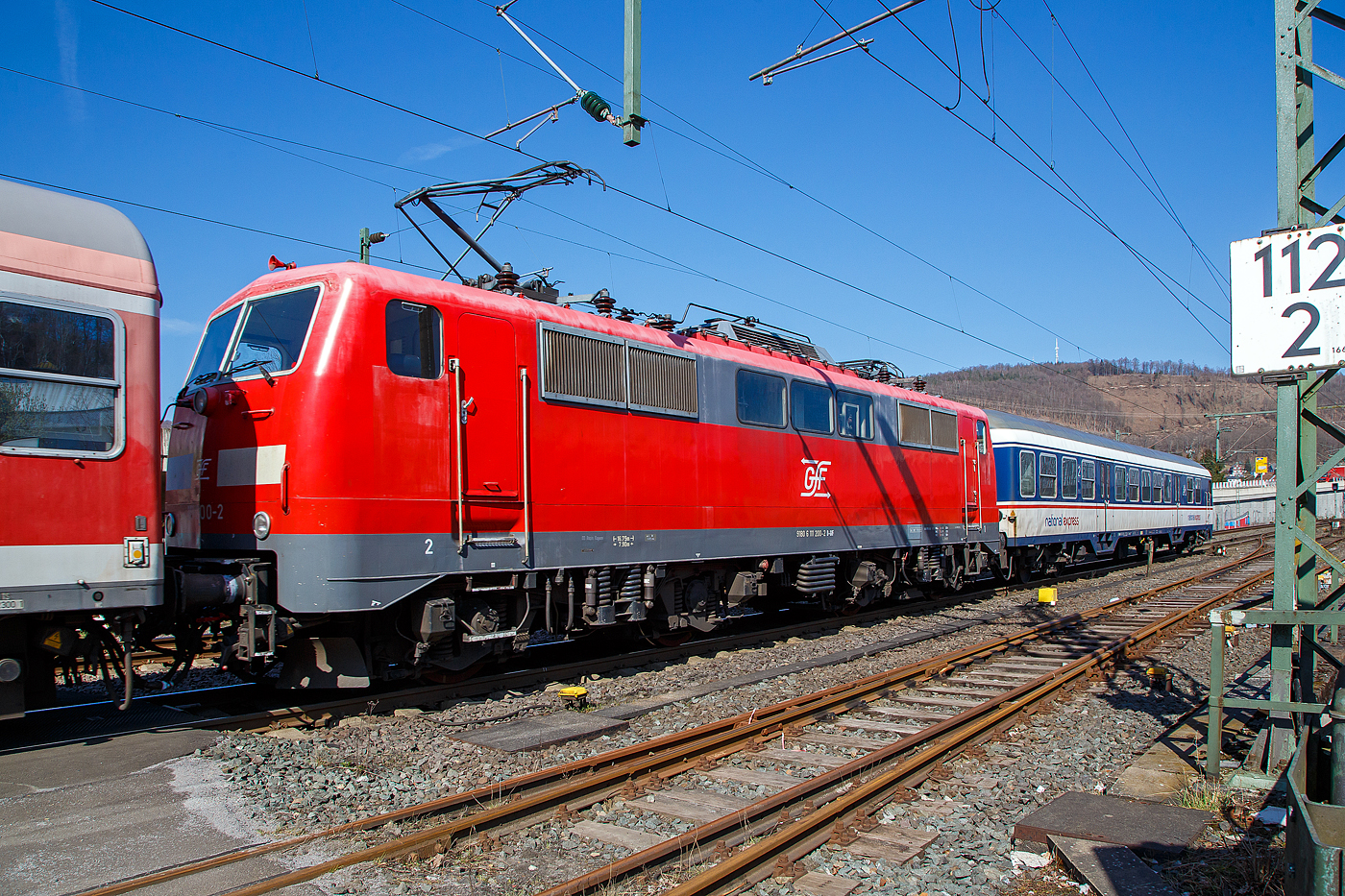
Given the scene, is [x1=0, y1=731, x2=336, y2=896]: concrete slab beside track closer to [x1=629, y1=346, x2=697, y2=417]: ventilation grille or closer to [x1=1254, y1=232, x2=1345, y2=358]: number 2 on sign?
[x1=629, y1=346, x2=697, y2=417]: ventilation grille

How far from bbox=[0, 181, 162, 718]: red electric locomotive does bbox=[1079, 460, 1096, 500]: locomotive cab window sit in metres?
23.6

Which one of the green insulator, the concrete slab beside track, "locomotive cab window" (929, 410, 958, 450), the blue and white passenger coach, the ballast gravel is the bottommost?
the ballast gravel

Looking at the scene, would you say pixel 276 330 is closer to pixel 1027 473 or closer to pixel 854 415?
pixel 854 415

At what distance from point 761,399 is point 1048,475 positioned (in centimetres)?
1362

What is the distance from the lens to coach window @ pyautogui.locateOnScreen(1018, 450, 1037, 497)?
69.4ft

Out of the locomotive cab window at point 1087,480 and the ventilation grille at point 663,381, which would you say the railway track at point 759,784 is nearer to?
the ventilation grille at point 663,381

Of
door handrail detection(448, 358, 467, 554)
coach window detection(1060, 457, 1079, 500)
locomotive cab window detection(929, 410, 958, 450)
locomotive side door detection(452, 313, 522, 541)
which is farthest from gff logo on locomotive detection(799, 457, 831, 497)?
coach window detection(1060, 457, 1079, 500)

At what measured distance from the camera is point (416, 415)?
778 cm

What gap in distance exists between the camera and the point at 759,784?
6.25 metres

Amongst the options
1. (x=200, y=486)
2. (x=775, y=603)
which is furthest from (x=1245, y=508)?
(x=200, y=486)

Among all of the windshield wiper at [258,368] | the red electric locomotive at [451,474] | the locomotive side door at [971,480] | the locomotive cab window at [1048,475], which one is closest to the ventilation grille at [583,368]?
the red electric locomotive at [451,474]

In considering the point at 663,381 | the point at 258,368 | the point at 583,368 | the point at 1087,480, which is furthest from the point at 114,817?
the point at 1087,480

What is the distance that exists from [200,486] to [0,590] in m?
2.36

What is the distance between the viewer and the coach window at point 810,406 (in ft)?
41.4
